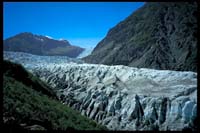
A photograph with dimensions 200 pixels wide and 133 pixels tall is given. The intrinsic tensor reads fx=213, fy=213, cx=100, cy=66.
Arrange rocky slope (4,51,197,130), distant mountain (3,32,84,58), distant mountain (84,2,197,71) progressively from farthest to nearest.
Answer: distant mountain (3,32,84,58) < distant mountain (84,2,197,71) < rocky slope (4,51,197,130)

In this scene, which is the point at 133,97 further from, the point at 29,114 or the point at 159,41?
the point at 159,41

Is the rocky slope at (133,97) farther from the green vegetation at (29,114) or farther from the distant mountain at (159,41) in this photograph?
the distant mountain at (159,41)

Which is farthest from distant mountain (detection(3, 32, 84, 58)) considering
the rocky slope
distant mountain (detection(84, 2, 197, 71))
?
the rocky slope

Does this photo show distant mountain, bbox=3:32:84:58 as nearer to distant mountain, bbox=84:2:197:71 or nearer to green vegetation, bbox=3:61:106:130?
distant mountain, bbox=84:2:197:71

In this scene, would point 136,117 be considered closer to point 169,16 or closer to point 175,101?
point 175,101

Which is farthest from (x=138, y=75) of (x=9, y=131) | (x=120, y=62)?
(x=120, y=62)

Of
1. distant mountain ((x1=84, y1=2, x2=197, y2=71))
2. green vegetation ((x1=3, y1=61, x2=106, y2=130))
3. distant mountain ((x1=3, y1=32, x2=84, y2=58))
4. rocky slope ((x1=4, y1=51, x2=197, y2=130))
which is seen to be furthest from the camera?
distant mountain ((x1=3, y1=32, x2=84, y2=58))
